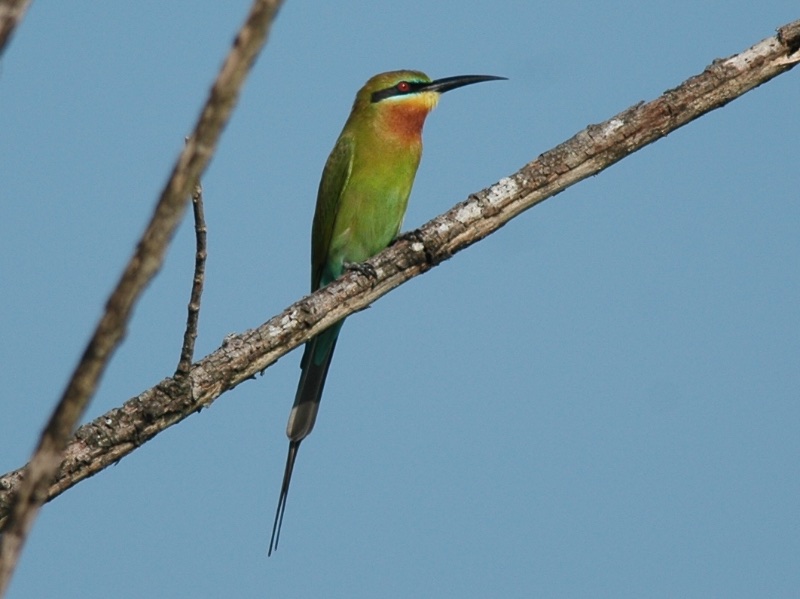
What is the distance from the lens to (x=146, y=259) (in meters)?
1.15

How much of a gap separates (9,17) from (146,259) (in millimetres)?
299

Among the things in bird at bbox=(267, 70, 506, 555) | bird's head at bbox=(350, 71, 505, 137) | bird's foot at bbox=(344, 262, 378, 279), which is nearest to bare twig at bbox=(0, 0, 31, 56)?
bird's foot at bbox=(344, 262, 378, 279)

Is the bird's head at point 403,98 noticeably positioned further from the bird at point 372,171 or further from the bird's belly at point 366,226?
the bird's belly at point 366,226

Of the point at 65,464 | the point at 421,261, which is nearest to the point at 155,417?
the point at 65,464

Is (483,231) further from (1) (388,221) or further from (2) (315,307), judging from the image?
(1) (388,221)

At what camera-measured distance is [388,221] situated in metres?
5.17

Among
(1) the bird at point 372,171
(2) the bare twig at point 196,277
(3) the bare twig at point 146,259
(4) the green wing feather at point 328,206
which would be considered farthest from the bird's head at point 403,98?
(3) the bare twig at point 146,259

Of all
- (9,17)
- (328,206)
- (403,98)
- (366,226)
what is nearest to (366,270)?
(366,226)

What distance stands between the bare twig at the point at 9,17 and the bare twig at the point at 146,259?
0.22m

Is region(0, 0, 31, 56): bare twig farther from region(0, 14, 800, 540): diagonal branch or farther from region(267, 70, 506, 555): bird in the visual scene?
region(267, 70, 506, 555): bird

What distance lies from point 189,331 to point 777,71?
208cm

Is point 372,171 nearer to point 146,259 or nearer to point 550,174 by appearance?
point 550,174

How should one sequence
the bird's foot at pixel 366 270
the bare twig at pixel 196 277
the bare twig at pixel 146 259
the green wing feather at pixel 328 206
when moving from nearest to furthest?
the bare twig at pixel 146 259, the bare twig at pixel 196 277, the bird's foot at pixel 366 270, the green wing feather at pixel 328 206

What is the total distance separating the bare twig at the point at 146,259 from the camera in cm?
112
